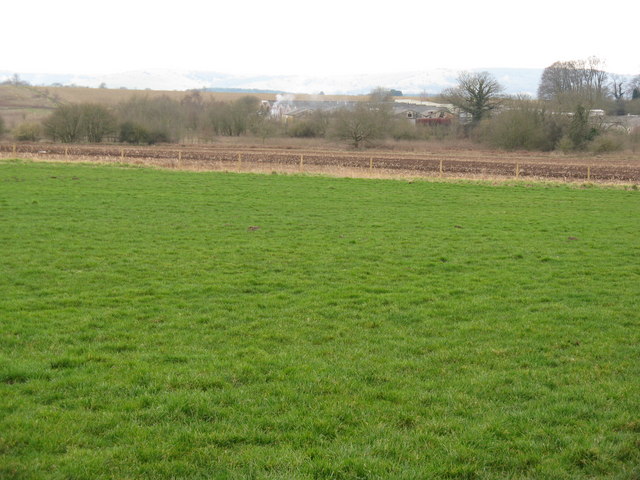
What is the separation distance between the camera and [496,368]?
7055 millimetres

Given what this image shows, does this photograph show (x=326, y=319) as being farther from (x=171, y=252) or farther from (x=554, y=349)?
(x=171, y=252)

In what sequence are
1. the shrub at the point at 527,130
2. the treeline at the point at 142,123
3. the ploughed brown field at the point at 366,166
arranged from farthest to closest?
the shrub at the point at 527,130 → the treeline at the point at 142,123 → the ploughed brown field at the point at 366,166

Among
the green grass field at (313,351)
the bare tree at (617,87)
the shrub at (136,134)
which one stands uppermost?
the bare tree at (617,87)

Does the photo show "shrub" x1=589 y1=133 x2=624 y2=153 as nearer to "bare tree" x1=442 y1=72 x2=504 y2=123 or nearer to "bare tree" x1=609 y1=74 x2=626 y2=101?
"bare tree" x1=442 y1=72 x2=504 y2=123

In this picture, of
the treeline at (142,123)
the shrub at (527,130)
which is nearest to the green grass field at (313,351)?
the treeline at (142,123)

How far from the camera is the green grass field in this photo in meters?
5.00

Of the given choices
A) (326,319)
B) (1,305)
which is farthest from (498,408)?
(1,305)

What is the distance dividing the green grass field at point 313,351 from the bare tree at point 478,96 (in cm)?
6206

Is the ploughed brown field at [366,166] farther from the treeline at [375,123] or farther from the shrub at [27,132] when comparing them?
the shrub at [27,132]

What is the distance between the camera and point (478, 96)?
7581 centimetres

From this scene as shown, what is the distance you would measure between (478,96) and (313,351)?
73.8 metres

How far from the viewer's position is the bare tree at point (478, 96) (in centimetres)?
7544

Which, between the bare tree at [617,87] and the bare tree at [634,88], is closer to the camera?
the bare tree at [634,88]

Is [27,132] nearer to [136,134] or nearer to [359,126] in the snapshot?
[136,134]
